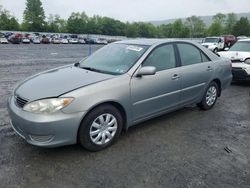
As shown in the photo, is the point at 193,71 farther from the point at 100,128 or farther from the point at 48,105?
the point at 48,105

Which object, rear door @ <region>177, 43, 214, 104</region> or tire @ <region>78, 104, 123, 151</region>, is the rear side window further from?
tire @ <region>78, 104, 123, 151</region>

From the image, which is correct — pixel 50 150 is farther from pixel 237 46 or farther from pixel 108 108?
pixel 237 46

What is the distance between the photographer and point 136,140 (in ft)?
12.9

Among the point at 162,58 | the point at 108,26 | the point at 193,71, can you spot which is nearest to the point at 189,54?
the point at 193,71

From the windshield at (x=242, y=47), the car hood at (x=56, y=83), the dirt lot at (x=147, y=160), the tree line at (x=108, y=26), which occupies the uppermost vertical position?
the tree line at (x=108, y=26)

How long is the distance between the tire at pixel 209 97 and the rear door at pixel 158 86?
999mm

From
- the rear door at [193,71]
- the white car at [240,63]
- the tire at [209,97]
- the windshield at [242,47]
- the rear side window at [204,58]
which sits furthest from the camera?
the windshield at [242,47]

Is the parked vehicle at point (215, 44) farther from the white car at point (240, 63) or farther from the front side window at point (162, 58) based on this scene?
the front side window at point (162, 58)

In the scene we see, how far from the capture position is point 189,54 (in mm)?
4879

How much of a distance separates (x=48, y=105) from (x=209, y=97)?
3.59 m

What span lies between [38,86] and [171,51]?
2.34 metres

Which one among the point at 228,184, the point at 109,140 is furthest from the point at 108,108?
the point at 228,184

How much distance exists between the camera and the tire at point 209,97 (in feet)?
17.5

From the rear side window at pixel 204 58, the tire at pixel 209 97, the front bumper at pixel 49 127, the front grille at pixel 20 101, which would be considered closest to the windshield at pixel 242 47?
the tire at pixel 209 97
